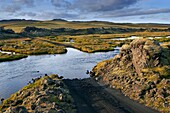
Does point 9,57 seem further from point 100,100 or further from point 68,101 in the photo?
point 100,100

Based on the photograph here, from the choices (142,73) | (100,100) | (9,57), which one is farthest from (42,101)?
(9,57)

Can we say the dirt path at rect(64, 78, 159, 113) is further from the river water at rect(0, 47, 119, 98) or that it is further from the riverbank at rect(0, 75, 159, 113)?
the river water at rect(0, 47, 119, 98)

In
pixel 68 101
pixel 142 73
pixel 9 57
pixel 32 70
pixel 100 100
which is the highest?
pixel 142 73

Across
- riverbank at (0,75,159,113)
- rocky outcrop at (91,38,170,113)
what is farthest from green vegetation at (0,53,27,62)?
riverbank at (0,75,159,113)

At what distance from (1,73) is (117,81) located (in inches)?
1876

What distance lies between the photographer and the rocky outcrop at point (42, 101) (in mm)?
51750

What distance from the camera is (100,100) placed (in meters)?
62.2

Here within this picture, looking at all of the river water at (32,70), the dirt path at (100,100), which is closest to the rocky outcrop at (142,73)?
the dirt path at (100,100)

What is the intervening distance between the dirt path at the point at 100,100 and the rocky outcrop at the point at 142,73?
2.84 meters

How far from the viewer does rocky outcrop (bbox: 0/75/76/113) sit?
170 feet

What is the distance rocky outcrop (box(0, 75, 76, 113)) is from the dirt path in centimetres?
325

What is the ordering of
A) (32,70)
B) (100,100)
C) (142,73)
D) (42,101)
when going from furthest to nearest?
(32,70) → (142,73) → (100,100) → (42,101)

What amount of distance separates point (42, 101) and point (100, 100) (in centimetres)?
1436

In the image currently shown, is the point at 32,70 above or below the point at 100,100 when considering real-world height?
above
